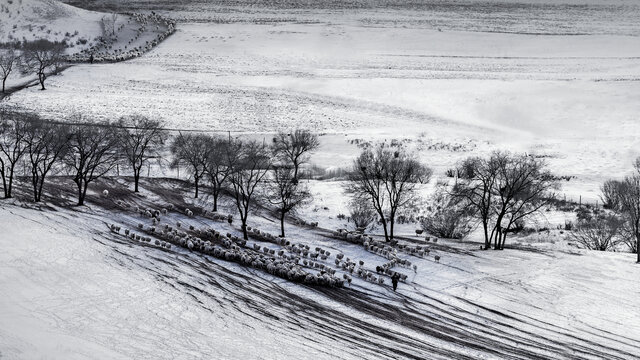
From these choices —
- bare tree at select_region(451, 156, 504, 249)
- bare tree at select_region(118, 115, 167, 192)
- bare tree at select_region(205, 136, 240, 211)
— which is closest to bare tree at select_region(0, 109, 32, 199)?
bare tree at select_region(118, 115, 167, 192)

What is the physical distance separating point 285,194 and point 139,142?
1388 centimetres

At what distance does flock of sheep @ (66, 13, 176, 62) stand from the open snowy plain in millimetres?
1731

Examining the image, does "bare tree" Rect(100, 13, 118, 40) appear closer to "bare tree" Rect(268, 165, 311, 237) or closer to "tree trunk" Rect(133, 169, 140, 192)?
"tree trunk" Rect(133, 169, 140, 192)

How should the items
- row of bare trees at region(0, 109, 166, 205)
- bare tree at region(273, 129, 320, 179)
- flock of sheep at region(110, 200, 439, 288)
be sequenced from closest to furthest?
flock of sheep at region(110, 200, 439, 288) < row of bare trees at region(0, 109, 166, 205) < bare tree at region(273, 129, 320, 179)

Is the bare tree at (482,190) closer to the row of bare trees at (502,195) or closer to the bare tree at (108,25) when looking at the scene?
the row of bare trees at (502,195)

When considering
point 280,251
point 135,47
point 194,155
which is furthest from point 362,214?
point 135,47

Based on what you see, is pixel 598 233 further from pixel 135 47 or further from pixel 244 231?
pixel 135 47

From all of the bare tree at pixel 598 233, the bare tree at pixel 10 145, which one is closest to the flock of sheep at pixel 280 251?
the bare tree at pixel 10 145

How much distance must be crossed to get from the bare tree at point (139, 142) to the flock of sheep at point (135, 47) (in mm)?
24254

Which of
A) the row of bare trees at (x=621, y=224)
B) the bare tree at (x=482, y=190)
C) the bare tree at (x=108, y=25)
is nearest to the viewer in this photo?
the bare tree at (x=482, y=190)

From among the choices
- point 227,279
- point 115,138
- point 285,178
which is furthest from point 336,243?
point 115,138

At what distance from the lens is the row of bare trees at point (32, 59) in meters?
81.7

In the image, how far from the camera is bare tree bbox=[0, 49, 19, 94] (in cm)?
8064

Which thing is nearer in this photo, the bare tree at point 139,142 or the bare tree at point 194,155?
the bare tree at point 194,155
